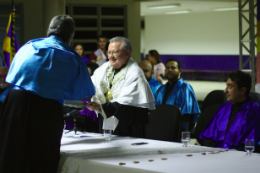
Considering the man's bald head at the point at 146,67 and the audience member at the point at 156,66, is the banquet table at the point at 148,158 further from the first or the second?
the audience member at the point at 156,66

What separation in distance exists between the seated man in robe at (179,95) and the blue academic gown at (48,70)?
8.48 ft

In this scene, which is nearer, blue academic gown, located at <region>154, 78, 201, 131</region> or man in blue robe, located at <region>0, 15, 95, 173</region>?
man in blue robe, located at <region>0, 15, 95, 173</region>

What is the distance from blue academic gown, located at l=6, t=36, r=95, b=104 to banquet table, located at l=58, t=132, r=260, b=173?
44 centimetres

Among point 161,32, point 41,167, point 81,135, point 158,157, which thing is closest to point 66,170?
point 41,167

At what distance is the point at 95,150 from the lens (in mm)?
2840

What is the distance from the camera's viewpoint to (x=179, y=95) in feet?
17.3

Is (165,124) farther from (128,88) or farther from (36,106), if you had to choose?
(36,106)

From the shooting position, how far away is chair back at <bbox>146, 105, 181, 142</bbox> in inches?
151

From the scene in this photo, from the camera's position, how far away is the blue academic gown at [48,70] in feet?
8.21

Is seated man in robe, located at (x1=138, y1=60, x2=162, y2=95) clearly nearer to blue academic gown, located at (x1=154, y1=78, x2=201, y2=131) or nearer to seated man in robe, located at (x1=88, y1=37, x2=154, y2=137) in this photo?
blue academic gown, located at (x1=154, y1=78, x2=201, y2=131)

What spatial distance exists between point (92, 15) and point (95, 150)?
9.93 m

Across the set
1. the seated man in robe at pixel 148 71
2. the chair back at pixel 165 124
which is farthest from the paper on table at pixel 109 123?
the seated man in robe at pixel 148 71

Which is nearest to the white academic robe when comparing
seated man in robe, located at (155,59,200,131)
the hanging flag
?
seated man in robe, located at (155,59,200,131)

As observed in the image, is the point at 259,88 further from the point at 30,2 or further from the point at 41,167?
the point at 30,2
